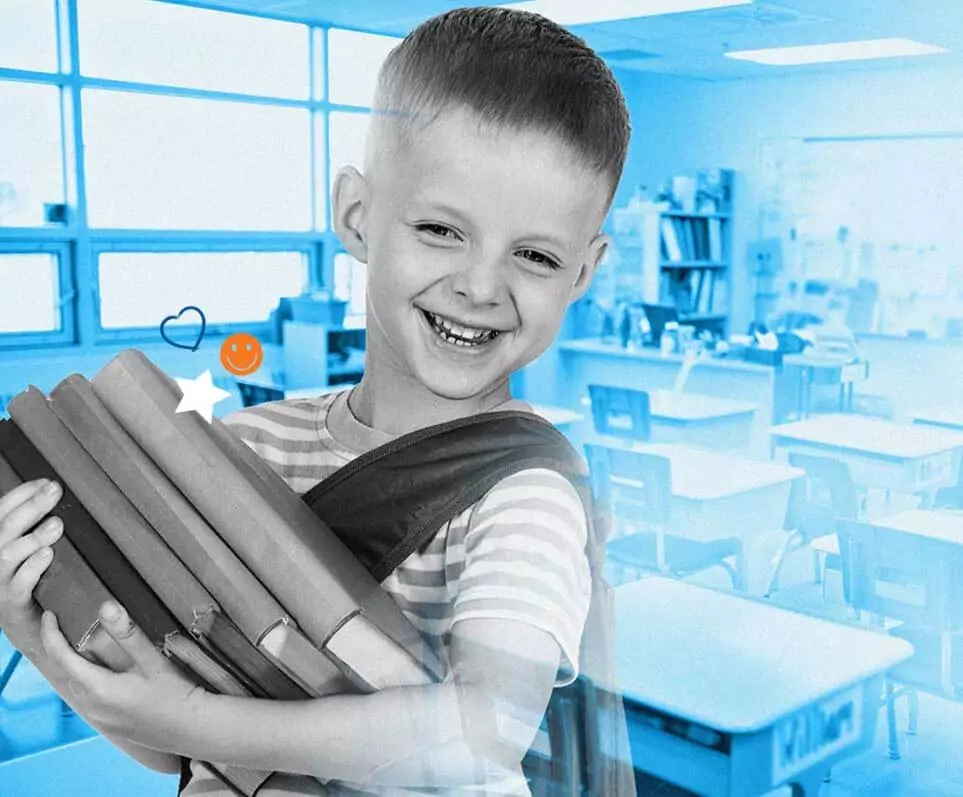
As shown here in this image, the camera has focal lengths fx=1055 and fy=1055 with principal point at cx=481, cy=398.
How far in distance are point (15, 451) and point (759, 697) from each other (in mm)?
301

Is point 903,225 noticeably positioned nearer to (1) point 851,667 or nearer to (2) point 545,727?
(1) point 851,667

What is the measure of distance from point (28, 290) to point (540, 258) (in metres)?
1.09

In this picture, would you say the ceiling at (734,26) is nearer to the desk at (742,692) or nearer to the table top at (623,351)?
the desk at (742,692)

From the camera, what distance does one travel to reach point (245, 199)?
844mm

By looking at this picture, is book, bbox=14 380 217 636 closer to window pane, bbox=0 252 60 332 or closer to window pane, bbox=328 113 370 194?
window pane, bbox=328 113 370 194

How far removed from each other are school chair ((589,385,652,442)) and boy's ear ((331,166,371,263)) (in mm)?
2445

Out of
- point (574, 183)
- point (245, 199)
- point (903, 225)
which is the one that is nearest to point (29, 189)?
point (245, 199)

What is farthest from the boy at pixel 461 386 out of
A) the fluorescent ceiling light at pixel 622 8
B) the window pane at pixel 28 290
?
the fluorescent ceiling light at pixel 622 8

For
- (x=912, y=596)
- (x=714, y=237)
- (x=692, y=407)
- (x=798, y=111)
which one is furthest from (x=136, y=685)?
(x=714, y=237)

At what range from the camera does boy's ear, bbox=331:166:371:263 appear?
1.12 feet

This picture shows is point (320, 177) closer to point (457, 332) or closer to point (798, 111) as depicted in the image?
point (457, 332)

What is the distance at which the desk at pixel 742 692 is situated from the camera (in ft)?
1.33

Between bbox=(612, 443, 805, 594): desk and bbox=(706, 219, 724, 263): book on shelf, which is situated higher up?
bbox=(706, 219, 724, 263): book on shelf

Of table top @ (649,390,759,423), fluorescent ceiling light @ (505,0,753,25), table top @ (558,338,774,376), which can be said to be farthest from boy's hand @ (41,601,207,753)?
table top @ (558,338,774,376)
